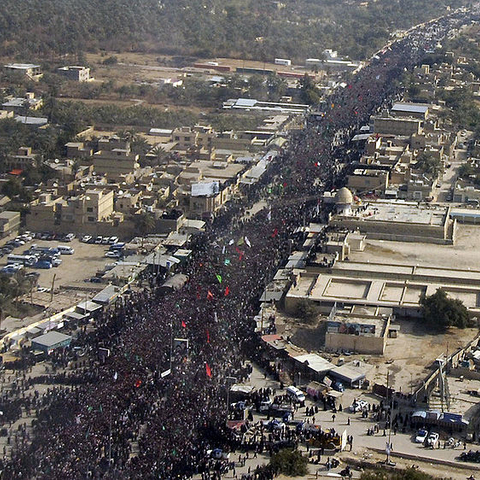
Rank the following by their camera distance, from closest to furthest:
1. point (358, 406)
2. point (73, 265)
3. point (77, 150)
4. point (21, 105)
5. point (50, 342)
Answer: point (358, 406) < point (50, 342) < point (73, 265) < point (77, 150) < point (21, 105)

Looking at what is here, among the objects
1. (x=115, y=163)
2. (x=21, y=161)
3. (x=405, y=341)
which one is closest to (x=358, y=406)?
(x=405, y=341)

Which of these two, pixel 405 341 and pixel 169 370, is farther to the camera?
pixel 405 341

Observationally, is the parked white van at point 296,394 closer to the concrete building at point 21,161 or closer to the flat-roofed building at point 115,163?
the flat-roofed building at point 115,163

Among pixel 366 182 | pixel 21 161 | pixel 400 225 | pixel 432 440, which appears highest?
pixel 400 225

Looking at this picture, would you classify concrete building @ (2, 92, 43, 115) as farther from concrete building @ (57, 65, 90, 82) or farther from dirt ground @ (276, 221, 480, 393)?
dirt ground @ (276, 221, 480, 393)

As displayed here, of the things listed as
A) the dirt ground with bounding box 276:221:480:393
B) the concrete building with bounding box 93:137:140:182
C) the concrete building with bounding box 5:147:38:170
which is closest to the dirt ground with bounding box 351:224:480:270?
the dirt ground with bounding box 276:221:480:393

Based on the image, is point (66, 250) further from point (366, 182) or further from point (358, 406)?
point (358, 406)

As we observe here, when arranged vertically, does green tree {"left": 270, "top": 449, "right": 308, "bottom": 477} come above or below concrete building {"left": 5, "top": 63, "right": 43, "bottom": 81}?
above
